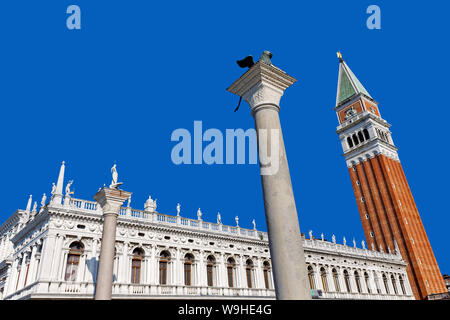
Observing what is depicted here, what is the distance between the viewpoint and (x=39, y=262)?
24172 millimetres

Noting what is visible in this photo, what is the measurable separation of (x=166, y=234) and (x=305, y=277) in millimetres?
22950

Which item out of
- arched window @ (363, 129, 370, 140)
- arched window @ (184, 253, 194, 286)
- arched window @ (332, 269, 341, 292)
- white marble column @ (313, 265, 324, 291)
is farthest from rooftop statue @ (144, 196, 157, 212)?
arched window @ (363, 129, 370, 140)

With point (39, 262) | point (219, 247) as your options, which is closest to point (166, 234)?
point (219, 247)

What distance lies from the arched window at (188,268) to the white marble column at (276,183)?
A: 22.4m

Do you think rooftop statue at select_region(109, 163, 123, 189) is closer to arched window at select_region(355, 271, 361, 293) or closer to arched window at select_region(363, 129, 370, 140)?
arched window at select_region(355, 271, 361, 293)

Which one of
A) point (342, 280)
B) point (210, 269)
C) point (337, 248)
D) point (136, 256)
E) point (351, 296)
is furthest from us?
point (337, 248)

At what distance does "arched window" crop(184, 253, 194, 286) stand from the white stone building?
0.08 m

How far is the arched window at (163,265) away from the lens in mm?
27500

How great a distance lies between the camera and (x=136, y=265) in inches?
1048

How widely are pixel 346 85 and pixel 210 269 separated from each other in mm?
55535

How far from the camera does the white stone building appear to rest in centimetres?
2373

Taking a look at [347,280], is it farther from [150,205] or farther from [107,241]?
[107,241]

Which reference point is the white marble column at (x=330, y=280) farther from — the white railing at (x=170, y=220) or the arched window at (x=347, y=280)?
the white railing at (x=170, y=220)

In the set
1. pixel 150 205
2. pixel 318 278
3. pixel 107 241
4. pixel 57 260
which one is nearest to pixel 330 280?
pixel 318 278
